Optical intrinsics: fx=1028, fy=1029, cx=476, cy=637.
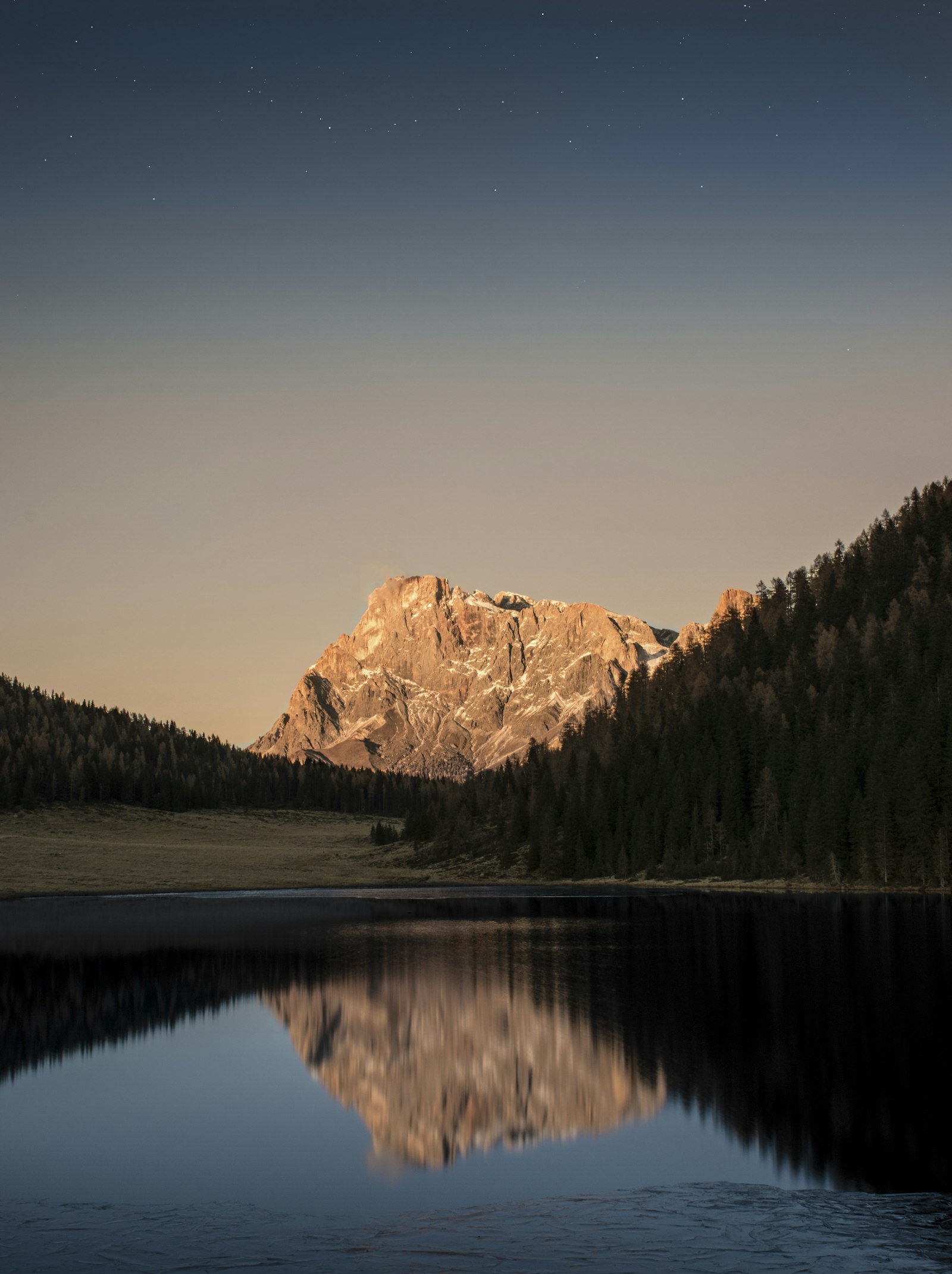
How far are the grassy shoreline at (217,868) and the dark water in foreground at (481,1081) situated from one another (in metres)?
59.0

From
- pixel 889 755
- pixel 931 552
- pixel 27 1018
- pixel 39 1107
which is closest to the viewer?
pixel 39 1107

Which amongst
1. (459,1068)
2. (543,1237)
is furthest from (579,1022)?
(543,1237)

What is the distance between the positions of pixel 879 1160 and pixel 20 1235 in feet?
51.1

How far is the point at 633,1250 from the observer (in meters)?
15.2

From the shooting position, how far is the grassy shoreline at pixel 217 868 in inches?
4513

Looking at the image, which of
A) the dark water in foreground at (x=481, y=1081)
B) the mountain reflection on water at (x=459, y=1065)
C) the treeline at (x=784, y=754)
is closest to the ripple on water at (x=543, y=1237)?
the dark water in foreground at (x=481, y=1081)

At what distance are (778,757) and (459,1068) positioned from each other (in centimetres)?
11129

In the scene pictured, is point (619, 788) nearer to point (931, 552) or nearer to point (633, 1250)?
point (931, 552)

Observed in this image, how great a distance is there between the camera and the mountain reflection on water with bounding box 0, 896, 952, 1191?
23.4 meters

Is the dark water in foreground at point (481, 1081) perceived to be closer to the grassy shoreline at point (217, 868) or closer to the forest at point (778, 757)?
the forest at point (778, 757)

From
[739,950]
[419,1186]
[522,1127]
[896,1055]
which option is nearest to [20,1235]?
[419,1186]

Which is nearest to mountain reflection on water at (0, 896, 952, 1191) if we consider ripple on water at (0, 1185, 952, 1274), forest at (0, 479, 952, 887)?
ripple on water at (0, 1185, 952, 1274)

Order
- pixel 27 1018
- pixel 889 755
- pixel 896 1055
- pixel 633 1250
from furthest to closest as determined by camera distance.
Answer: pixel 889 755 → pixel 27 1018 → pixel 896 1055 → pixel 633 1250

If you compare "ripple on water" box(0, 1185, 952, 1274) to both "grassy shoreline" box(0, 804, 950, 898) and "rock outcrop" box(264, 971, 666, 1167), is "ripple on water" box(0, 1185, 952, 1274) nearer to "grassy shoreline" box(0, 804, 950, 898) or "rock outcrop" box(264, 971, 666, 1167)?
"rock outcrop" box(264, 971, 666, 1167)
